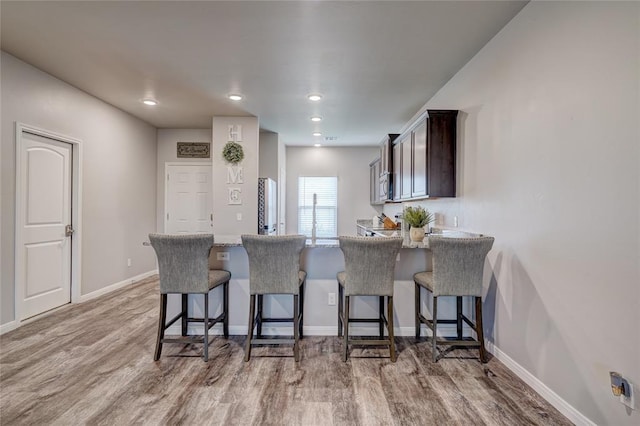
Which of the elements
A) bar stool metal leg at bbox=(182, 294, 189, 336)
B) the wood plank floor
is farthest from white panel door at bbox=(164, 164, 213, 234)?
bar stool metal leg at bbox=(182, 294, 189, 336)

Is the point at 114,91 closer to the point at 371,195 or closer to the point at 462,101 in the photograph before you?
the point at 462,101

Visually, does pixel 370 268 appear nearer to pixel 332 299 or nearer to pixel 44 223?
pixel 332 299

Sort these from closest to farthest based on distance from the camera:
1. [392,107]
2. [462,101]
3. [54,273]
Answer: [462,101] → [54,273] → [392,107]

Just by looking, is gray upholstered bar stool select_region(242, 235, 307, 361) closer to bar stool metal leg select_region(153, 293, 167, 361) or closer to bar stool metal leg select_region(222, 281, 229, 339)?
bar stool metal leg select_region(222, 281, 229, 339)

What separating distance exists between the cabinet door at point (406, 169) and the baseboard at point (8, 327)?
4469 mm

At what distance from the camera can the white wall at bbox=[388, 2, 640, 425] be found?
1.54m

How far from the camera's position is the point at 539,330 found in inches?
83.1

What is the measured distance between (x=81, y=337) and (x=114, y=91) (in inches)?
115

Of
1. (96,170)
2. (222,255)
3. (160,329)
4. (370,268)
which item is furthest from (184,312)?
(96,170)

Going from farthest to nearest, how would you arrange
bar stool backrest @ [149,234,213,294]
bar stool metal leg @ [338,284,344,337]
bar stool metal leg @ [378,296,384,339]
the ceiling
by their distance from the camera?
1. bar stool metal leg @ [338,284,344,337]
2. bar stool metal leg @ [378,296,384,339]
3. bar stool backrest @ [149,234,213,294]
4. the ceiling

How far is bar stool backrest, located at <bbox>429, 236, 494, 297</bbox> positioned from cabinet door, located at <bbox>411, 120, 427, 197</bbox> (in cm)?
109

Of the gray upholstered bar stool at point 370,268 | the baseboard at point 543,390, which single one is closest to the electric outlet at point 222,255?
the gray upholstered bar stool at point 370,268

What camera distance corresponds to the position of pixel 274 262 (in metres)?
2.55

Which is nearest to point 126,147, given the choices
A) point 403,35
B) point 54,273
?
point 54,273
